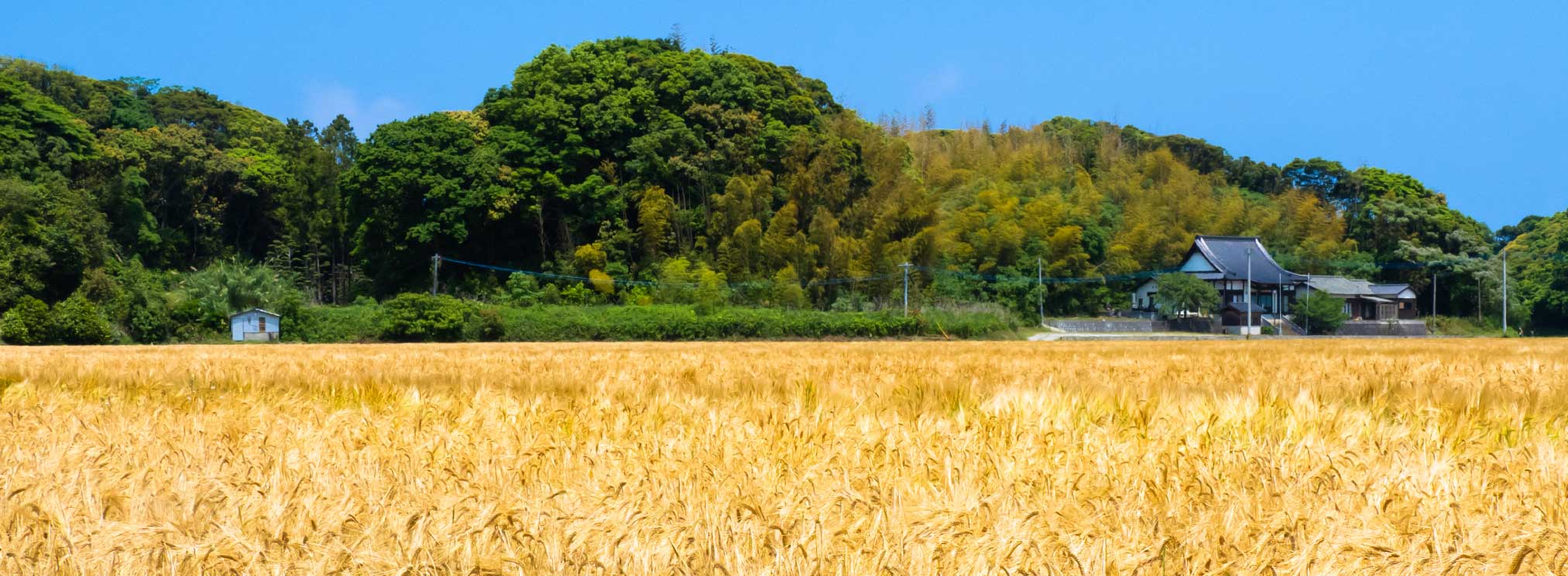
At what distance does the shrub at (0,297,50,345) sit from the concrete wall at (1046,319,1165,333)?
137 ft

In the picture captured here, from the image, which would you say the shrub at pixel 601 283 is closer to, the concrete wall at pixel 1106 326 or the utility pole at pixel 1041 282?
the utility pole at pixel 1041 282

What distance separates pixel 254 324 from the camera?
41.3m

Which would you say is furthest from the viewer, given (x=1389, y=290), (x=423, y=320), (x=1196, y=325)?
(x=1389, y=290)

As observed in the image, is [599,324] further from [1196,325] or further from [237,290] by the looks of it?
[1196,325]

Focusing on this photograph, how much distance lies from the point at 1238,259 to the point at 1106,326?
554 inches

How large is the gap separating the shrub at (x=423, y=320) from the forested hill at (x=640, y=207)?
1062cm

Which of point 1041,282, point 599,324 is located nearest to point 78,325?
point 599,324

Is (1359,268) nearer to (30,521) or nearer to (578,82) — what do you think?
(578,82)

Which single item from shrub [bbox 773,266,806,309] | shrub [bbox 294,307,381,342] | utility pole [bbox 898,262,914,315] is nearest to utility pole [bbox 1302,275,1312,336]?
utility pole [bbox 898,262,914,315]

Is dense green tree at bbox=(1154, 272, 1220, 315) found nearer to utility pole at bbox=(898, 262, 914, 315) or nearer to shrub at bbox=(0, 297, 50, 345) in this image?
utility pole at bbox=(898, 262, 914, 315)

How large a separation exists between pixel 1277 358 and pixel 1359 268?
63.4 m

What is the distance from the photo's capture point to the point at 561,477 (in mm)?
2615

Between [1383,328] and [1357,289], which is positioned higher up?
[1357,289]

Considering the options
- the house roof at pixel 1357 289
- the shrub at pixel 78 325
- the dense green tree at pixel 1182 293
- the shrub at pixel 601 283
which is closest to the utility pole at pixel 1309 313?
the dense green tree at pixel 1182 293
